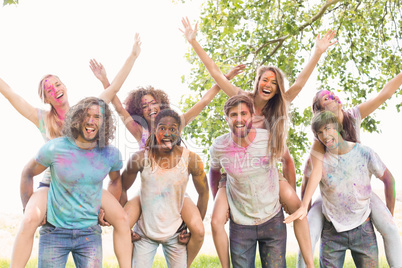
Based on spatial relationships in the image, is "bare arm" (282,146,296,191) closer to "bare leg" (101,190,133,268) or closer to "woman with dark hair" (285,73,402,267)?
"woman with dark hair" (285,73,402,267)

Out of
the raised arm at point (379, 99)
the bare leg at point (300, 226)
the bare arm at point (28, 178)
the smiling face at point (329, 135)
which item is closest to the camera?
the bare arm at point (28, 178)

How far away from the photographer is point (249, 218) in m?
3.24

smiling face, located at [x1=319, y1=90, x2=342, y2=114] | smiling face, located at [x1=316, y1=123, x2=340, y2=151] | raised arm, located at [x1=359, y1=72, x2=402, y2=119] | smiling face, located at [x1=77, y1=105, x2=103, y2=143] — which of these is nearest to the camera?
smiling face, located at [x1=77, y1=105, x2=103, y2=143]

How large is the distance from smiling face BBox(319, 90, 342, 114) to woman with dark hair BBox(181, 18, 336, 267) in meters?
0.24

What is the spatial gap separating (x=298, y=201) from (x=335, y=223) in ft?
1.30

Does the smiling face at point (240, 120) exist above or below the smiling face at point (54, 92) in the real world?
below

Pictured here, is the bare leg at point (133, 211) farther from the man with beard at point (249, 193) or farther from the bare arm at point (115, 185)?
the man with beard at point (249, 193)

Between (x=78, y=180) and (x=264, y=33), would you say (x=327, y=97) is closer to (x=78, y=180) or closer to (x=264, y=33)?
(x=78, y=180)

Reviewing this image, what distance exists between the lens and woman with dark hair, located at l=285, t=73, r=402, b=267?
3.48 meters

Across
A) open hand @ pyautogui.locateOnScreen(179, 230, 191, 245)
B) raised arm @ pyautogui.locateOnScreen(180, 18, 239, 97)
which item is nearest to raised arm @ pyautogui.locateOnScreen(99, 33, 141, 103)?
raised arm @ pyautogui.locateOnScreen(180, 18, 239, 97)

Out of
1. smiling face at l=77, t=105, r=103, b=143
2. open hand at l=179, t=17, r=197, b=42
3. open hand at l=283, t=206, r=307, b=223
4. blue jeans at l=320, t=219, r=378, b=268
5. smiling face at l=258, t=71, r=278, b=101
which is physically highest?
open hand at l=179, t=17, r=197, b=42

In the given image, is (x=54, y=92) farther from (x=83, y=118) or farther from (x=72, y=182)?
(x=72, y=182)

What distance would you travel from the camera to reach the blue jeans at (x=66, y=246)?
294cm

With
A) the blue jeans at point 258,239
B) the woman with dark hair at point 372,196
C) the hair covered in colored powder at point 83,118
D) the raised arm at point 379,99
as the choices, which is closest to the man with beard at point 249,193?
the blue jeans at point 258,239
